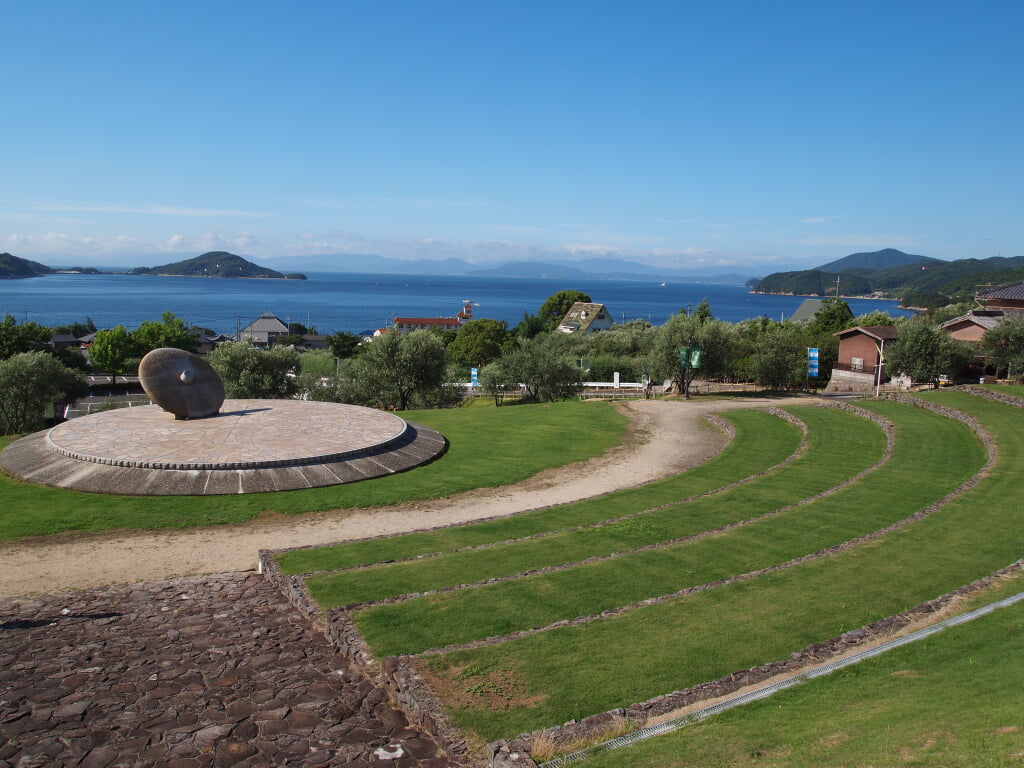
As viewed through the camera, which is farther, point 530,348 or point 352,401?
point 530,348

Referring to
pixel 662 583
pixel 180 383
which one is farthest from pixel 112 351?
pixel 662 583

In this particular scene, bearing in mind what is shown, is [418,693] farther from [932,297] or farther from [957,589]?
[932,297]

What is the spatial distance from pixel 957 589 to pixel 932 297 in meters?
221

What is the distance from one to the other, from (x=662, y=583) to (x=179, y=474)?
1582 cm

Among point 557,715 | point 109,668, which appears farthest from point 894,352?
point 109,668

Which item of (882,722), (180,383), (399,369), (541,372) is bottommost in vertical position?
(541,372)

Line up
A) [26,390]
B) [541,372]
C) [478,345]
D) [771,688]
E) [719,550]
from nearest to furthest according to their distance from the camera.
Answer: [771,688] → [719,550] → [26,390] → [541,372] → [478,345]

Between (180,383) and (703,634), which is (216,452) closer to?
(180,383)

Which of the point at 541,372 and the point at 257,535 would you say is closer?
the point at 257,535

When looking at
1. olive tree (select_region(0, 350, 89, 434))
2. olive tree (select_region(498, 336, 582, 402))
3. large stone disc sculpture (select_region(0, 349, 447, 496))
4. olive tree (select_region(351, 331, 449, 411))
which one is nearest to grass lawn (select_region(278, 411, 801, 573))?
large stone disc sculpture (select_region(0, 349, 447, 496))

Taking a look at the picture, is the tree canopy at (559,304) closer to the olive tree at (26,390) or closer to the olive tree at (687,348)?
the olive tree at (687,348)

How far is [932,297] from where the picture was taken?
197375mm

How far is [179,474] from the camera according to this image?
21.0m

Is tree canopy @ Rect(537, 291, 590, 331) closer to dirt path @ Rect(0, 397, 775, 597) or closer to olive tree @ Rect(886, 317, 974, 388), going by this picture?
olive tree @ Rect(886, 317, 974, 388)
